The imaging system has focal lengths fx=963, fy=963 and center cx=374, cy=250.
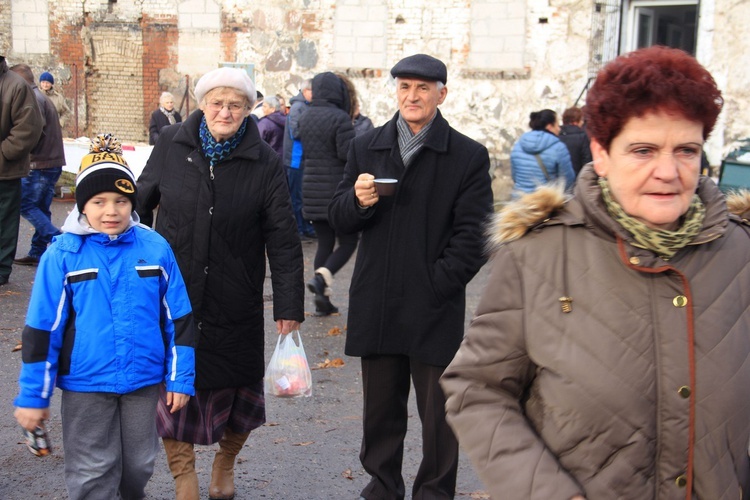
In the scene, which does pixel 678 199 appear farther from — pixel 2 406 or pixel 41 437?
pixel 2 406

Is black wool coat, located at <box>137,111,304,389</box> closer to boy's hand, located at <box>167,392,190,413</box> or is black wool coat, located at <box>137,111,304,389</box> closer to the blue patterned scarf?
the blue patterned scarf

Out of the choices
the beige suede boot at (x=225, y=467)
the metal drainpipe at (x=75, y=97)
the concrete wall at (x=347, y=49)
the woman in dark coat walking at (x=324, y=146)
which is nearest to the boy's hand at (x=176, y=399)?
the beige suede boot at (x=225, y=467)

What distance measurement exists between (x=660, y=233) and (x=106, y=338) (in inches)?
92.2

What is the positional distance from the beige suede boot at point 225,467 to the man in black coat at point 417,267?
27.4 inches

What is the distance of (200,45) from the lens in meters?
18.9

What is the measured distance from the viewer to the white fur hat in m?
4.55

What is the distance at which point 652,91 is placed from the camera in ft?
7.52

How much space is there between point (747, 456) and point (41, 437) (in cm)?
265

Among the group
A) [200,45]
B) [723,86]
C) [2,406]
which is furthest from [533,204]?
[200,45]

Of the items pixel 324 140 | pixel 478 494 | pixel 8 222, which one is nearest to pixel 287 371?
pixel 478 494

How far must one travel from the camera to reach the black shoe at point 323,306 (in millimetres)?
8875

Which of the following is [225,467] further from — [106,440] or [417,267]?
[417,267]

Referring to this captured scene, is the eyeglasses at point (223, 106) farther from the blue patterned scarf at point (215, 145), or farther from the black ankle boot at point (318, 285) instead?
the black ankle boot at point (318, 285)

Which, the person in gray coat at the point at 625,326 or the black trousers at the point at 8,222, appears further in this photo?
the black trousers at the point at 8,222
